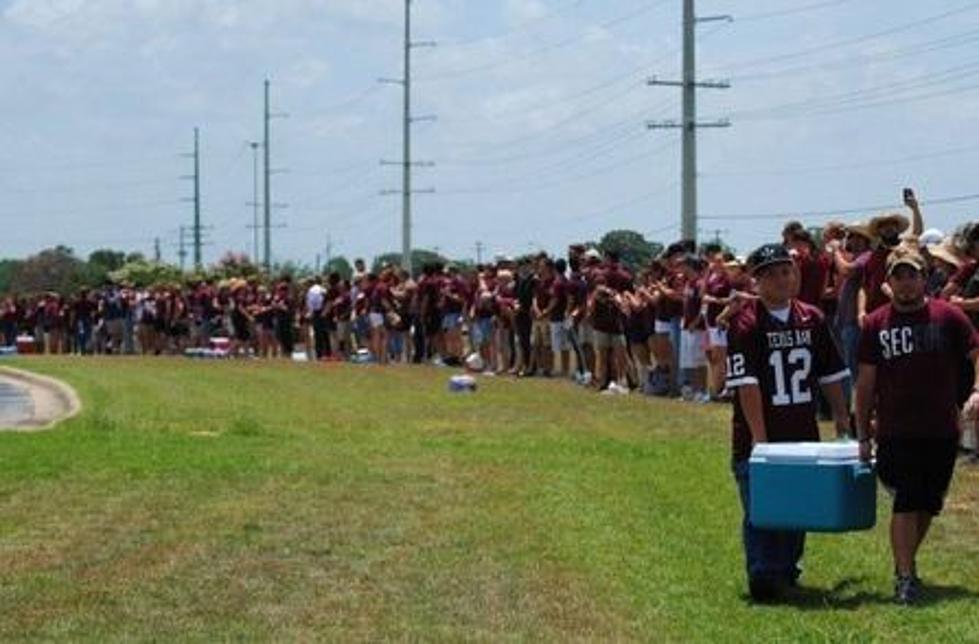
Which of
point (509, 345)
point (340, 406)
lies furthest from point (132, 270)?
point (340, 406)

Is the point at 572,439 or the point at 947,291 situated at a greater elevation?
the point at 947,291

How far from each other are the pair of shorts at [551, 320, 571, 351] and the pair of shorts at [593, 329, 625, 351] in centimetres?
241

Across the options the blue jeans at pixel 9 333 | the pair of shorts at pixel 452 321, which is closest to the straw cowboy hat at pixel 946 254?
the pair of shorts at pixel 452 321

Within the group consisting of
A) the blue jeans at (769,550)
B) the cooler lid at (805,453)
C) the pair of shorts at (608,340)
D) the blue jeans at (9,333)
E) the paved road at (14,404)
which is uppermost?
the blue jeans at (9,333)

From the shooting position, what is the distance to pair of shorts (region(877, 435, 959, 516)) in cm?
1041

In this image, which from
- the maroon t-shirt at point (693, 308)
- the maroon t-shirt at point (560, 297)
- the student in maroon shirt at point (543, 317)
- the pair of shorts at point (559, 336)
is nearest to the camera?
the maroon t-shirt at point (693, 308)

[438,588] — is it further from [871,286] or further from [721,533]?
[871,286]

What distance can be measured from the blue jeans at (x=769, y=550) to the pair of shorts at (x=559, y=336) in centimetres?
1888

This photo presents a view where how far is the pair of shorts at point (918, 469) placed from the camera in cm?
1041

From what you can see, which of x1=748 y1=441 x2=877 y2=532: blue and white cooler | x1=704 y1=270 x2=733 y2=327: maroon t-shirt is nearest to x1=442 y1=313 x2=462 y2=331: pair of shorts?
x1=704 y1=270 x2=733 y2=327: maroon t-shirt

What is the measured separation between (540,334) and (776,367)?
66.4 ft

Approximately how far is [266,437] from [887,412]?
10.7m

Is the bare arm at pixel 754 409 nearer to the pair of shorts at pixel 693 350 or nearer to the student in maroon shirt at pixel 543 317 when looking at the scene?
the pair of shorts at pixel 693 350

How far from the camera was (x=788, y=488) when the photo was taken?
10.2m
